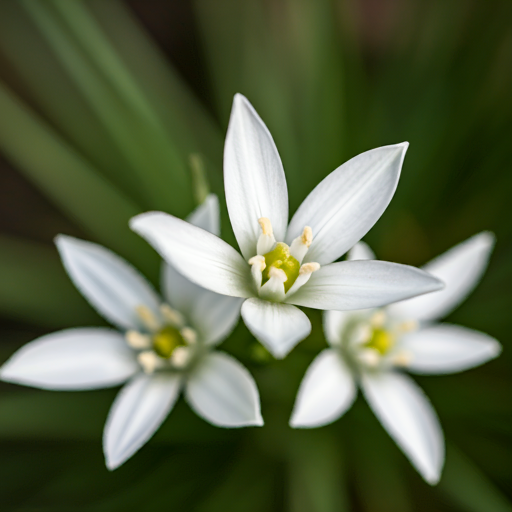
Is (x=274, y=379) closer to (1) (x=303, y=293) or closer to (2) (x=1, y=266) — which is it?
(1) (x=303, y=293)

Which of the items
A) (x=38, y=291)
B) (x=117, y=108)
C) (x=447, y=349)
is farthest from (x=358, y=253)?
(x=38, y=291)

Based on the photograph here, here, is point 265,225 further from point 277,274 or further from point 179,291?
point 179,291

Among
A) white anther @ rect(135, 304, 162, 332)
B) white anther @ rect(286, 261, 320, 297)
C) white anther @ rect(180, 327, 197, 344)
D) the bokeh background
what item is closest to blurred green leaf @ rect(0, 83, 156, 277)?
the bokeh background

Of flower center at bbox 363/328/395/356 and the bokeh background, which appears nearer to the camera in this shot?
flower center at bbox 363/328/395/356

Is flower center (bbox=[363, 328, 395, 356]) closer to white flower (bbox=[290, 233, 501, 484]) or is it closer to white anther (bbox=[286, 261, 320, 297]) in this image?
white flower (bbox=[290, 233, 501, 484])

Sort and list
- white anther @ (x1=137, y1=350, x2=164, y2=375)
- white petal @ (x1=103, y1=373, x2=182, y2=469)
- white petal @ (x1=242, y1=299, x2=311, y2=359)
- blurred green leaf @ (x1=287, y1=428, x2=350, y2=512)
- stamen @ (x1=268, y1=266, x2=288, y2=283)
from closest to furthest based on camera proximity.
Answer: white petal @ (x1=242, y1=299, x2=311, y2=359), stamen @ (x1=268, y1=266, x2=288, y2=283), white petal @ (x1=103, y1=373, x2=182, y2=469), white anther @ (x1=137, y1=350, x2=164, y2=375), blurred green leaf @ (x1=287, y1=428, x2=350, y2=512)

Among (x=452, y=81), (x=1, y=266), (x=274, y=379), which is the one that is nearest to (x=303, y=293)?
(x=274, y=379)
